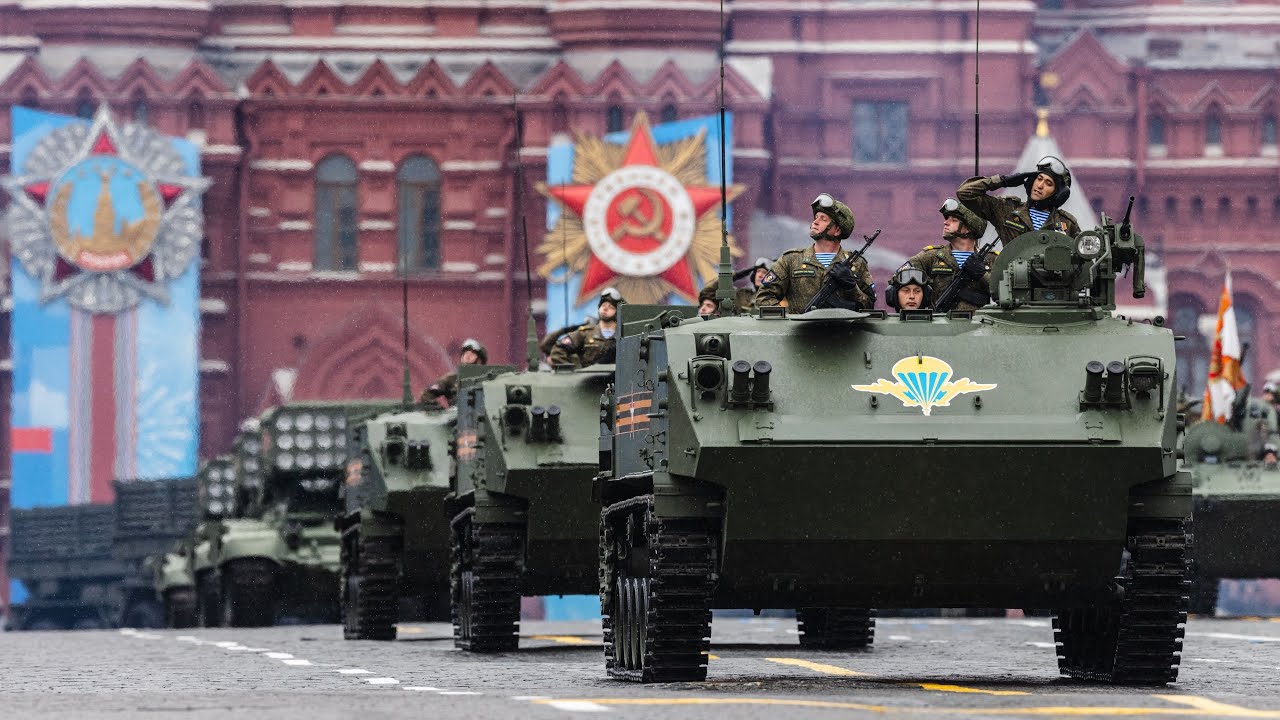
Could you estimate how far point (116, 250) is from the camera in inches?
2163

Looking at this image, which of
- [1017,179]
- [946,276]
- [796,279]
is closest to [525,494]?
[796,279]

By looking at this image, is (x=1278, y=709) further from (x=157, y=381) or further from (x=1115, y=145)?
(x=1115, y=145)

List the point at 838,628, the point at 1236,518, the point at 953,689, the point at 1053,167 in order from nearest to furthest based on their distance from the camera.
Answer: the point at 953,689
the point at 1053,167
the point at 838,628
the point at 1236,518

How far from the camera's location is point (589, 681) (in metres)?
15.7

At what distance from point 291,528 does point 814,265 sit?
54.5 ft

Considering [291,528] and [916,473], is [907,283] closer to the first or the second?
[916,473]

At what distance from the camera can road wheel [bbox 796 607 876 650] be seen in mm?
20516

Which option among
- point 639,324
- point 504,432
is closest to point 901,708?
point 639,324

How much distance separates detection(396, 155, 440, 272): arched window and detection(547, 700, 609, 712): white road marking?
4460 cm

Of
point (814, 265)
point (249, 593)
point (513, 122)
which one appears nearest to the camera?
point (814, 265)

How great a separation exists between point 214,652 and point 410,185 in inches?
1422

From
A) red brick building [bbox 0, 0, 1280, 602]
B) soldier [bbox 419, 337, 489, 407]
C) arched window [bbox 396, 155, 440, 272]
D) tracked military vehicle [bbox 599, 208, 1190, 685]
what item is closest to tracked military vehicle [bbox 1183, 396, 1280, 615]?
soldier [bbox 419, 337, 489, 407]

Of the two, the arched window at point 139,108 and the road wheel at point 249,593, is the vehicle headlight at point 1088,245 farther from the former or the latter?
the arched window at point 139,108

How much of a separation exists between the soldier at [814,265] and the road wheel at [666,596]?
1.59 m
